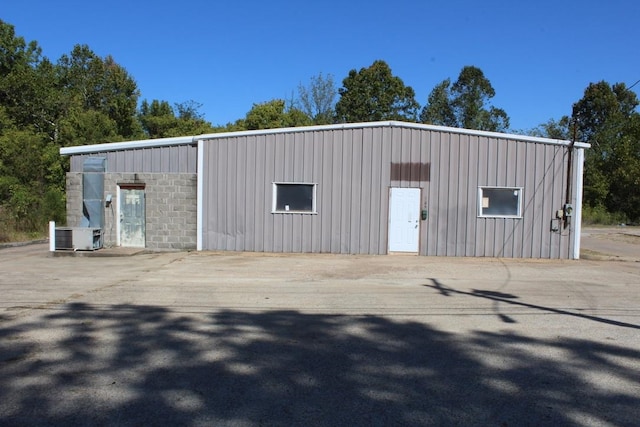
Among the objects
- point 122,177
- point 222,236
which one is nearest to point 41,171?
point 122,177

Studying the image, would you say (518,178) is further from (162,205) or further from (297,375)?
(297,375)

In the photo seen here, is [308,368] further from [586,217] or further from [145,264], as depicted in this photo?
[586,217]

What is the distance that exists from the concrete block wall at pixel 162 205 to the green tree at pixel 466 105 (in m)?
36.2

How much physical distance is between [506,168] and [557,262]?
3.03m

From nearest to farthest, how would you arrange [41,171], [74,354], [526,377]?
[526,377]
[74,354]
[41,171]

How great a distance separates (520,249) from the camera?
48.5 ft

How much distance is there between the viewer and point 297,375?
15.0 feet

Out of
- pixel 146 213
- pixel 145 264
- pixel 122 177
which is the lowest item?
pixel 145 264

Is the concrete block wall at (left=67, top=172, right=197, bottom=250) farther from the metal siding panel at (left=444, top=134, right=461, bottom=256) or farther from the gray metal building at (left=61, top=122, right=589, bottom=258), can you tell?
the metal siding panel at (left=444, top=134, right=461, bottom=256)

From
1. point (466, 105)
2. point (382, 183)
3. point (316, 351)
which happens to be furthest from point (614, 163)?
point (316, 351)

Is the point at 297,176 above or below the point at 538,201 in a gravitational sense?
above

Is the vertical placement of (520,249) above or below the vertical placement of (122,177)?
below

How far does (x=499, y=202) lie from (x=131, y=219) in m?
11.1

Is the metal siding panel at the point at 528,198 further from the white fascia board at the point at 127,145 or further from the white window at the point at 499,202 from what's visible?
the white fascia board at the point at 127,145
